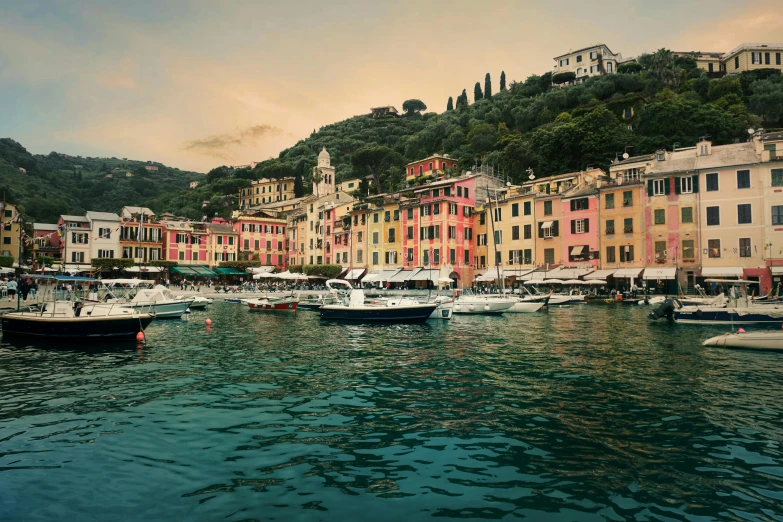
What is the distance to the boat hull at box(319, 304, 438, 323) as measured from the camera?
1194 inches

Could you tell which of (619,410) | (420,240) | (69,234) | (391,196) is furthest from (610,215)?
(69,234)

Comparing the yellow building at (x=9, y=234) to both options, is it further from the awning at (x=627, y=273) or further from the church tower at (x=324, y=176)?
the awning at (x=627, y=273)

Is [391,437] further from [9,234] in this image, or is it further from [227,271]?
[9,234]

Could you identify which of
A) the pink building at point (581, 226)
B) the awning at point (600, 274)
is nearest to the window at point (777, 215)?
the awning at point (600, 274)

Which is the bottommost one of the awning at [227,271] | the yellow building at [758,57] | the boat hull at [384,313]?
the boat hull at [384,313]

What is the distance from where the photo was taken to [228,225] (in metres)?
84.6

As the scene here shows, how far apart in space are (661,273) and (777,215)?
34.1 ft

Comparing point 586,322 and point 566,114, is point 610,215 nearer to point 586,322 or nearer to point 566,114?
point 586,322

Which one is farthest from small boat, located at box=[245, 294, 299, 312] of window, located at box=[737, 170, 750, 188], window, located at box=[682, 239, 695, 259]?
window, located at box=[737, 170, 750, 188]

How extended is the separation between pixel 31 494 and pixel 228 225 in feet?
267

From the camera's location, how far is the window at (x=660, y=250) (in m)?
48.7

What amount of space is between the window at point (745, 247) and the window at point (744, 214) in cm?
146

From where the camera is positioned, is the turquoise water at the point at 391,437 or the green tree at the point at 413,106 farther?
the green tree at the point at 413,106

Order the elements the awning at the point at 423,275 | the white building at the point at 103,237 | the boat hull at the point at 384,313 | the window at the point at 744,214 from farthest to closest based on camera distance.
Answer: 1. the white building at the point at 103,237
2. the awning at the point at 423,275
3. the window at the point at 744,214
4. the boat hull at the point at 384,313
